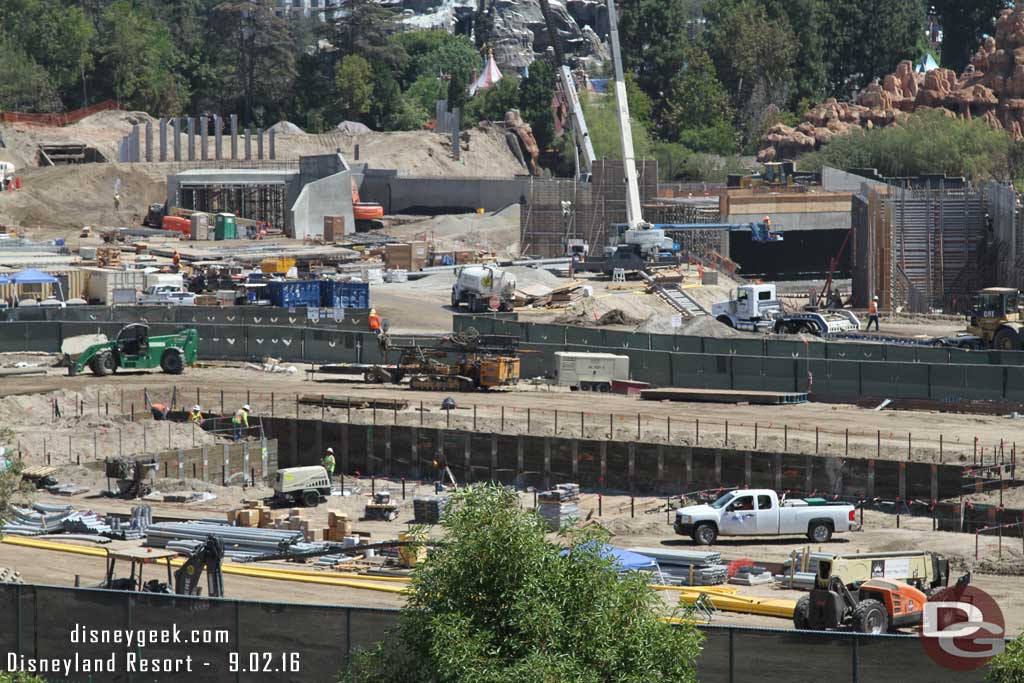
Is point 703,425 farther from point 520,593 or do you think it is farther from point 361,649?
point 520,593

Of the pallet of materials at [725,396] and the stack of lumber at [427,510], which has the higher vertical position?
the pallet of materials at [725,396]

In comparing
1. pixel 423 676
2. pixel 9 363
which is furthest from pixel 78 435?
pixel 423 676

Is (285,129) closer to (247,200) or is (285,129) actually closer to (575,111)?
(247,200)

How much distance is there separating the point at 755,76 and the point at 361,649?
160m

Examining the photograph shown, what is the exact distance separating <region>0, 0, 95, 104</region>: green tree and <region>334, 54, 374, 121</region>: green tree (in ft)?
74.7

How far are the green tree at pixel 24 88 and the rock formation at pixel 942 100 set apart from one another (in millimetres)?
60902

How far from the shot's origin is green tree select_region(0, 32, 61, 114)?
14425 cm

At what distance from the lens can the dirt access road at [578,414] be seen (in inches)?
1832

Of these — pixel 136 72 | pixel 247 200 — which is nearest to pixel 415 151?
pixel 247 200

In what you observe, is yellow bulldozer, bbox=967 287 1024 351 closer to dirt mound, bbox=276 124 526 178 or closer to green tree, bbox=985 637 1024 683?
green tree, bbox=985 637 1024 683

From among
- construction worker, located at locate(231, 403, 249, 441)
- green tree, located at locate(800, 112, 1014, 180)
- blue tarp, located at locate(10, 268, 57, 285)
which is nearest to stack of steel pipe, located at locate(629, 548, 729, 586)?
construction worker, located at locate(231, 403, 249, 441)

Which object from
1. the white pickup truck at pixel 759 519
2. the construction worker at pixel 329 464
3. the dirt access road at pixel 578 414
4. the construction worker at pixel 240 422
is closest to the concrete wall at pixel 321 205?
the dirt access road at pixel 578 414

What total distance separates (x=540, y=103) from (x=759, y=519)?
123461 mm

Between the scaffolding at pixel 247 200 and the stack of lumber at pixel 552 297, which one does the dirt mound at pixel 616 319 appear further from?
the scaffolding at pixel 247 200
